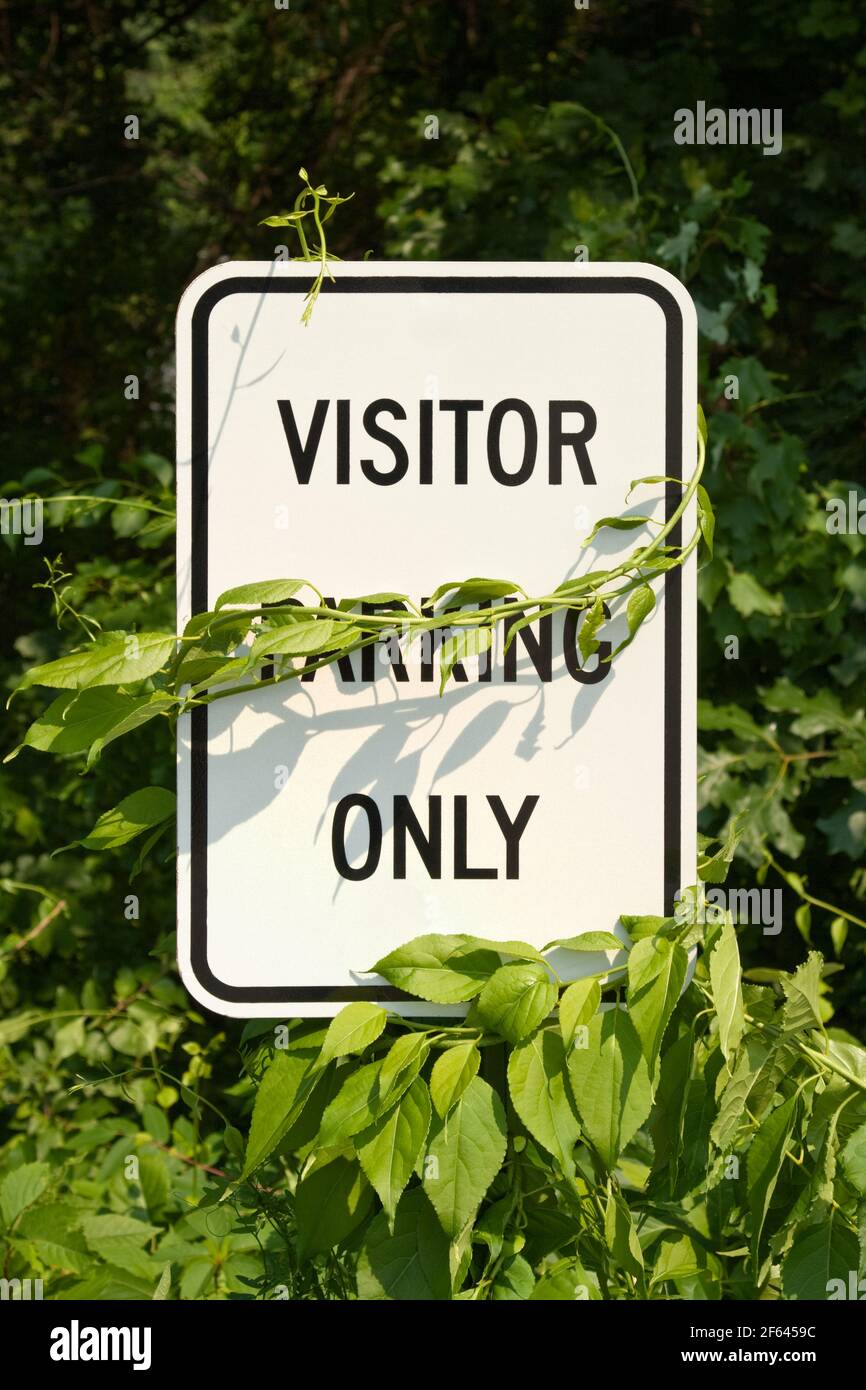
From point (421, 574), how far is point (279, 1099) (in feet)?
1.44

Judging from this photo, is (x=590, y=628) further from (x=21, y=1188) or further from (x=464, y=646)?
Result: (x=21, y=1188)

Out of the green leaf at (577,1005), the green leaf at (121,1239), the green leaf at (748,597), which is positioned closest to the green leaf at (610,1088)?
the green leaf at (577,1005)

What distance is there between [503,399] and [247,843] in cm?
42

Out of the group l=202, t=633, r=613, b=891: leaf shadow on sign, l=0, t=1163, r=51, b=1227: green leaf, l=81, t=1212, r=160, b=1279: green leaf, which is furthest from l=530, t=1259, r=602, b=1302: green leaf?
l=0, t=1163, r=51, b=1227: green leaf

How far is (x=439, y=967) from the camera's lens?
956 millimetres

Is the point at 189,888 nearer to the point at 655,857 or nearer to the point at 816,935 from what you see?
the point at 655,857

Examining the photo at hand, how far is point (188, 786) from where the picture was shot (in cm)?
99

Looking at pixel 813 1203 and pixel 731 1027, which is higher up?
pixel 731 1027

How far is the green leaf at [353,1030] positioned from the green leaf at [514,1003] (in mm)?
81

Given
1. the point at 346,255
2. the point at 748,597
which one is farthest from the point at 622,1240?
the point at 346,255

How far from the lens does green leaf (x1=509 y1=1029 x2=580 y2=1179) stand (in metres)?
0.90

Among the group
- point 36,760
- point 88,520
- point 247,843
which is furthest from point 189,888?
point 36,760

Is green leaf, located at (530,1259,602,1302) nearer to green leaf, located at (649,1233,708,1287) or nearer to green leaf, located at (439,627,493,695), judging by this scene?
green leaf, located at (649,1233,708,1287)

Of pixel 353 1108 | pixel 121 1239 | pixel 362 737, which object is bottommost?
pixel 121 1239
